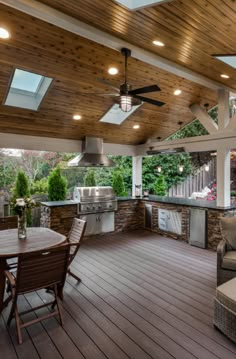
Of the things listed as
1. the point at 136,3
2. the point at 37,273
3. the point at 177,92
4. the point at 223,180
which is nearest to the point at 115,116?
the point at 177,92

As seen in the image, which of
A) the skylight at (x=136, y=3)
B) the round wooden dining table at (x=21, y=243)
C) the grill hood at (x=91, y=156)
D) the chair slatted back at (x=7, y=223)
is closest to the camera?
the skylight at (x=136, y=3)

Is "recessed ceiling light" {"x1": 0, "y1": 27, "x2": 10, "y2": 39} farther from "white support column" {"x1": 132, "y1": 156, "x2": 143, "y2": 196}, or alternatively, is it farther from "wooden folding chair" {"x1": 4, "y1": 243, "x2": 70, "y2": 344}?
"white support column" {"x1": 132, "y1": 156, "x2": 143, "y2": 196}

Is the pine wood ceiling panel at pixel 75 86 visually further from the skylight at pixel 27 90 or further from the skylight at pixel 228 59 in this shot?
the skylight at pixel 228 59

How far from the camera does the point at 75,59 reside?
389cm

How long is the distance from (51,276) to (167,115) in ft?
16.8

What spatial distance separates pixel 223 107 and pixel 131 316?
14.8 ft

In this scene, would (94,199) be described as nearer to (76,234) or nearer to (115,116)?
(115,116)

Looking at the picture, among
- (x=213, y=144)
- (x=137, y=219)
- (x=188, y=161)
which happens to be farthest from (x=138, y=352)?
(x=188, y=161)

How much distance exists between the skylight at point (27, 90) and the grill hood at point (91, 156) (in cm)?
173

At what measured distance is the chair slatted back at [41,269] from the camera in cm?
225

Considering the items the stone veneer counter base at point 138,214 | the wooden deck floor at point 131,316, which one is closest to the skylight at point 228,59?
the stone veneer counter base at point 138,214

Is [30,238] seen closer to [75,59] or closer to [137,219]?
[75,59]

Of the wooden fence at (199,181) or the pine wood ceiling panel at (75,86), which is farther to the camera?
the wooden fence at (199,181)

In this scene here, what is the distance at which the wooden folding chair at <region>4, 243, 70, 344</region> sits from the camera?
2252 mm
